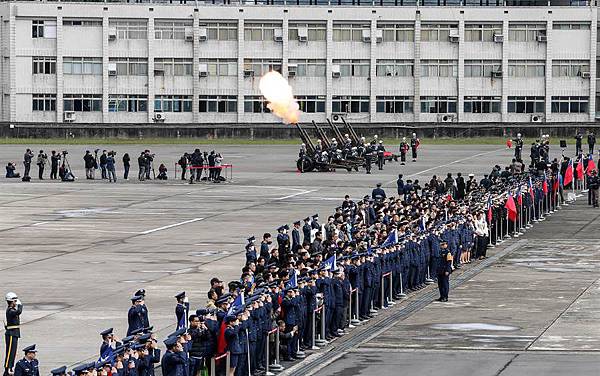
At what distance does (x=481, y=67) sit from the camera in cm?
11200

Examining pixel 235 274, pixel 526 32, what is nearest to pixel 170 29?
pixel 526 32

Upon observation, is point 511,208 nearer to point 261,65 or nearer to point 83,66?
point 261,65

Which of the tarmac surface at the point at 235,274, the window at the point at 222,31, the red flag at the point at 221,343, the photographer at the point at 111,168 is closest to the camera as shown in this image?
the red flag at the point at 221,343

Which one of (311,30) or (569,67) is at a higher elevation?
(311,30)

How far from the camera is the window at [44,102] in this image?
110m

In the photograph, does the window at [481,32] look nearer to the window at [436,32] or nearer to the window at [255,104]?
the window at [436,32]

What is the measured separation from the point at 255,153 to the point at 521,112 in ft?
90.3

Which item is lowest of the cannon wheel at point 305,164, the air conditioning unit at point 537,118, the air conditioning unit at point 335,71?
the cannon wheel at point 305,164

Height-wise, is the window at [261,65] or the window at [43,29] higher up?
the window at [43,29]

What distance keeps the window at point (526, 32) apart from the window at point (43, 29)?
3396 centimetres

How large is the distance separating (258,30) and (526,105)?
20.9m

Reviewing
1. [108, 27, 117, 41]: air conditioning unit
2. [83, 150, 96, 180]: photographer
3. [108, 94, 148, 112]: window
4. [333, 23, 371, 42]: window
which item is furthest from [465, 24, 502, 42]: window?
[83, 150, 96, 180]: photographer

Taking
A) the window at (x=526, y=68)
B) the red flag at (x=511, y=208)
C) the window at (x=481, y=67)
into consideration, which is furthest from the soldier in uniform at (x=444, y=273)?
the window at (x=526, y=68)

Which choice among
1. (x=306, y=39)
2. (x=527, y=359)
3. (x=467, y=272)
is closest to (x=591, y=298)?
(x=467, y=272)
